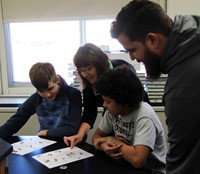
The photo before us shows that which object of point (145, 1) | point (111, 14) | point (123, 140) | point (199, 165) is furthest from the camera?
point (111, 14)

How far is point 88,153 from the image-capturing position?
159cm

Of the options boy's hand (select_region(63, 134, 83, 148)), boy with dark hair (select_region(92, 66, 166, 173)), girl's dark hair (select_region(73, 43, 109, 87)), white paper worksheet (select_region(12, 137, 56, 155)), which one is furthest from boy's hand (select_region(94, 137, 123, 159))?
girl's dark hair (select_region(73, 43, 109, 87))

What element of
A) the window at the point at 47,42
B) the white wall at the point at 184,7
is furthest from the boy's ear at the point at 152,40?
the window at the point at 47,42

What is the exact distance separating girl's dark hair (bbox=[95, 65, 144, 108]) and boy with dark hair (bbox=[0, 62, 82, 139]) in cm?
45

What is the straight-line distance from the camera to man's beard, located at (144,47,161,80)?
3.24 ft

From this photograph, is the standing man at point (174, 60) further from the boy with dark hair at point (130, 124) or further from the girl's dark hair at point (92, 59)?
the girl's dark hair at point (92, 59)

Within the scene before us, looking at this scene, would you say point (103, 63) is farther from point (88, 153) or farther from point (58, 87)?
point (88, 153)

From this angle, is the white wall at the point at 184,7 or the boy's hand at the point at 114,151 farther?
the white wall at the point at 184,7

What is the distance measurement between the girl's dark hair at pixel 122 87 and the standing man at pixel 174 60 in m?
0.49

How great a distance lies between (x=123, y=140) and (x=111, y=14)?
1.44 metres

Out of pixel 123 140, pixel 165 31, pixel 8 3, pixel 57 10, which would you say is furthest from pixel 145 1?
pixel 8 3

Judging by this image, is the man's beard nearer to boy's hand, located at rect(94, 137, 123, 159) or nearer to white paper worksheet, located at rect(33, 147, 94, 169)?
boy's hand, located at rect(94, 137, 123, 159)

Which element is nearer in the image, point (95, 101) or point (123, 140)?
point (123, 140)

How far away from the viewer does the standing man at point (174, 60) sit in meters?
0.86
